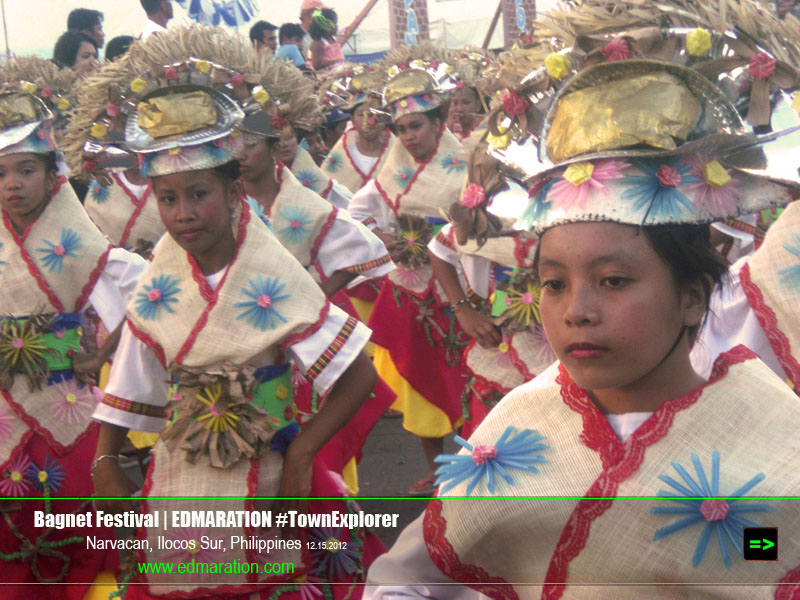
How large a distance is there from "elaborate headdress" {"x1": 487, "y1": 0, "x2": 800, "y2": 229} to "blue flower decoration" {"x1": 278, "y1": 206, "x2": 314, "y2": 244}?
3.33 m

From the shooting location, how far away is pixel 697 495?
1975 mm

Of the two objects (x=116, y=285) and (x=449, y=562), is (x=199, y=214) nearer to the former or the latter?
(x=116, y=285)

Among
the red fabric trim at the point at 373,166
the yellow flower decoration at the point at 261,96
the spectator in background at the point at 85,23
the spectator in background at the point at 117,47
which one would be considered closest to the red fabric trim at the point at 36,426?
the yellow flower decoration at the point at 261,96

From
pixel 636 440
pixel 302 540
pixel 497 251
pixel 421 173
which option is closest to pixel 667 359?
pixel 636 440

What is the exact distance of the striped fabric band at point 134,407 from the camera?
3572 mm

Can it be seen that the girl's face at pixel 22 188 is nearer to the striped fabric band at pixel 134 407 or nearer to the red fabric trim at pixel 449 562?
the striped fabric band at pixel 134 407

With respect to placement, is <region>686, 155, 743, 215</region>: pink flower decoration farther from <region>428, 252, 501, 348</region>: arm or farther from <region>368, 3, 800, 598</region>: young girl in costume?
<region>428, 252, 501, 348</region>: arm

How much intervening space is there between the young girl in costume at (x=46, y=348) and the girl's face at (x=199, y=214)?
111 cm

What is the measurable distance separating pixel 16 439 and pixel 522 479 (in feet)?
9.75

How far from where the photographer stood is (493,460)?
A: 2.20 meters

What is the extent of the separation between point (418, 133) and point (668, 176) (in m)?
5.50

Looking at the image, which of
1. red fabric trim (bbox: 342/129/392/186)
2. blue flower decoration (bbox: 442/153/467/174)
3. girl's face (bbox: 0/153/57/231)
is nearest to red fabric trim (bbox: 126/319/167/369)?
girl's face (bbox: 0/153/57/231)

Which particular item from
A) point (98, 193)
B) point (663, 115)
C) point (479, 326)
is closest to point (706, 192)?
point (663, 115)

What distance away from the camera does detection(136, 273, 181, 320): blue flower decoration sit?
141 inches
